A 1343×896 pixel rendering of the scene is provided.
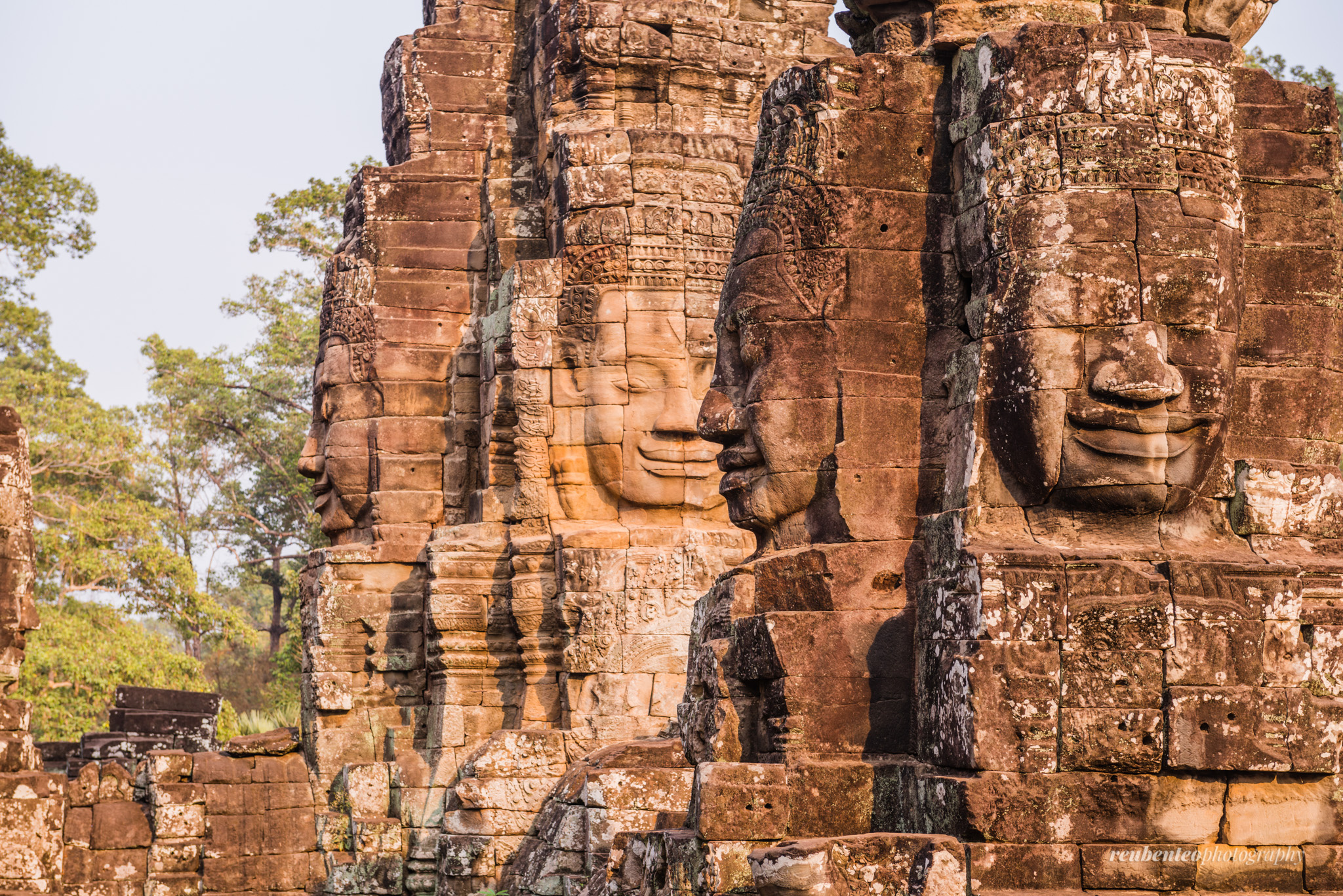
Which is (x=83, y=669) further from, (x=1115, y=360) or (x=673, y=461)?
(x=1115, y=360)

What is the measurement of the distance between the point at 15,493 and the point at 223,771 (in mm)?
4289

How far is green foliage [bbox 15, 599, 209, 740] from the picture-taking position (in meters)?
24.8

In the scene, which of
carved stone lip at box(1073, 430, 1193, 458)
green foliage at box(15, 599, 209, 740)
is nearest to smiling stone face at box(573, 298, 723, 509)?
carved stone lip at box(1073, 430, 1193, 458)

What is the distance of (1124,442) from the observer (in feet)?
23.6

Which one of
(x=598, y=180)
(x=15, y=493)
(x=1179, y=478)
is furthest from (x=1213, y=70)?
(x=15, y=493)

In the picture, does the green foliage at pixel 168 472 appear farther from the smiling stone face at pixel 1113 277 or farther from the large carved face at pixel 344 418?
the smiling stone face at pixel 1113 277

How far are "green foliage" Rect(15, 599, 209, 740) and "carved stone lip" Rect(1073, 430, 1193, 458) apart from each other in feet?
64.4

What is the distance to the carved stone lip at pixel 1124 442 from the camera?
23.6 ft

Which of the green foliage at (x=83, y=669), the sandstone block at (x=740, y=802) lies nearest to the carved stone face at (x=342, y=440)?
the green foliage at (x=83, y=669)

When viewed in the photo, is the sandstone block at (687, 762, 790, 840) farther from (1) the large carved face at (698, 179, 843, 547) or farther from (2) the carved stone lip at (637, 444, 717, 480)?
(2) the carved stone lip at (637, 444, 717, 480)

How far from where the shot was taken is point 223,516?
3838 centimetres

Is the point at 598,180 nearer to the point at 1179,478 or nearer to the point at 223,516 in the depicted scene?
the point at 1179,478

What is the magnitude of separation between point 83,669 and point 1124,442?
2037cm

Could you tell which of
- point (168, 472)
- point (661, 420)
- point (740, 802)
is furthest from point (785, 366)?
point (168, 472)
